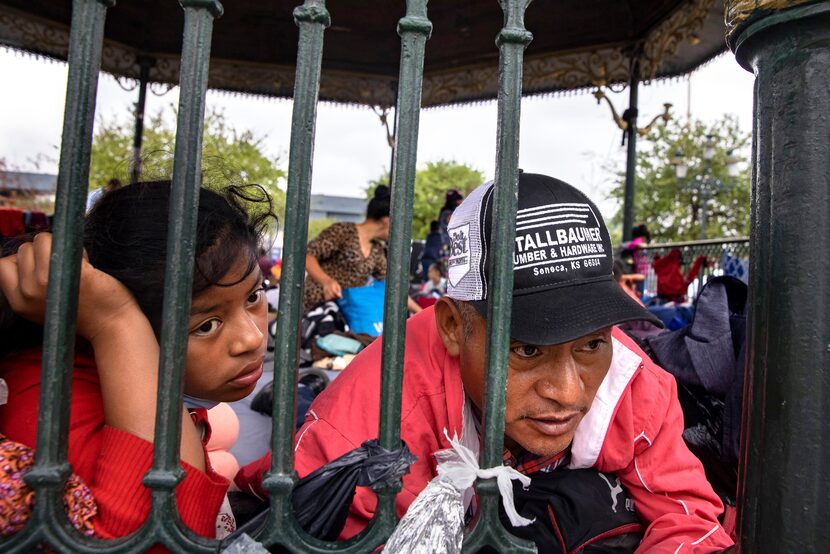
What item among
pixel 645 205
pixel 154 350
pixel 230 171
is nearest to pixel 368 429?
pixel 154 350

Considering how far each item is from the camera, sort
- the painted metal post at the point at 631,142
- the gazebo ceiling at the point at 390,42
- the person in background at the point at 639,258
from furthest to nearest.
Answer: the person in background at the point at 639,258
the painted metal post at the point at 631,142
the gazebo ceiling at the point at 390,42

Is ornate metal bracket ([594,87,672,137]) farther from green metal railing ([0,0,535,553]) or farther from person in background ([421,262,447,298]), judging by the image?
green metal railing ([0,0,535,553])

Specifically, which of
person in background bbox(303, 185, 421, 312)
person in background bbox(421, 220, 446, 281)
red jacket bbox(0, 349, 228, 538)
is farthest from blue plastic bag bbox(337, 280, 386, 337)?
person in background bbox(421, 220, 446, 281)

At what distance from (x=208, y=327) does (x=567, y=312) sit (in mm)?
754

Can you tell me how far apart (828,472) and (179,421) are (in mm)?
733

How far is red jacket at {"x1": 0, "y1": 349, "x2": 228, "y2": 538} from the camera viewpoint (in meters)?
0.88

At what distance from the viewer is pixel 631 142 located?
5910mm

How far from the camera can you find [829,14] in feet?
2.02

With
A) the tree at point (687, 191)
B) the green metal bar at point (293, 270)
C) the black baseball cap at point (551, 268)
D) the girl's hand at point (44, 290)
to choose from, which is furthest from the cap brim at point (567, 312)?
the tree at point (687, 191)

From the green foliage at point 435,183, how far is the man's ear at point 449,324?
24.4 metres

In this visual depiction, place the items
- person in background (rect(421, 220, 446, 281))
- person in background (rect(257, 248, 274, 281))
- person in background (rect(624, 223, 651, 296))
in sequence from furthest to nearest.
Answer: person in background (rect(421, 220, 446, 281)) < person in background (rect(624, 223, 651, 296)) < person in background (rect(257, 248, 274, 281))

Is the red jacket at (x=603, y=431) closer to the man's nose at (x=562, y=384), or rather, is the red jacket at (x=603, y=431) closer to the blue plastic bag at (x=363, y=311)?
the man's nose at (x=562, y=384)

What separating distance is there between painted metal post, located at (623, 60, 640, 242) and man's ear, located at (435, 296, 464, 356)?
14.8ft

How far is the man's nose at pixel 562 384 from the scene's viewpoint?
1.20 m
